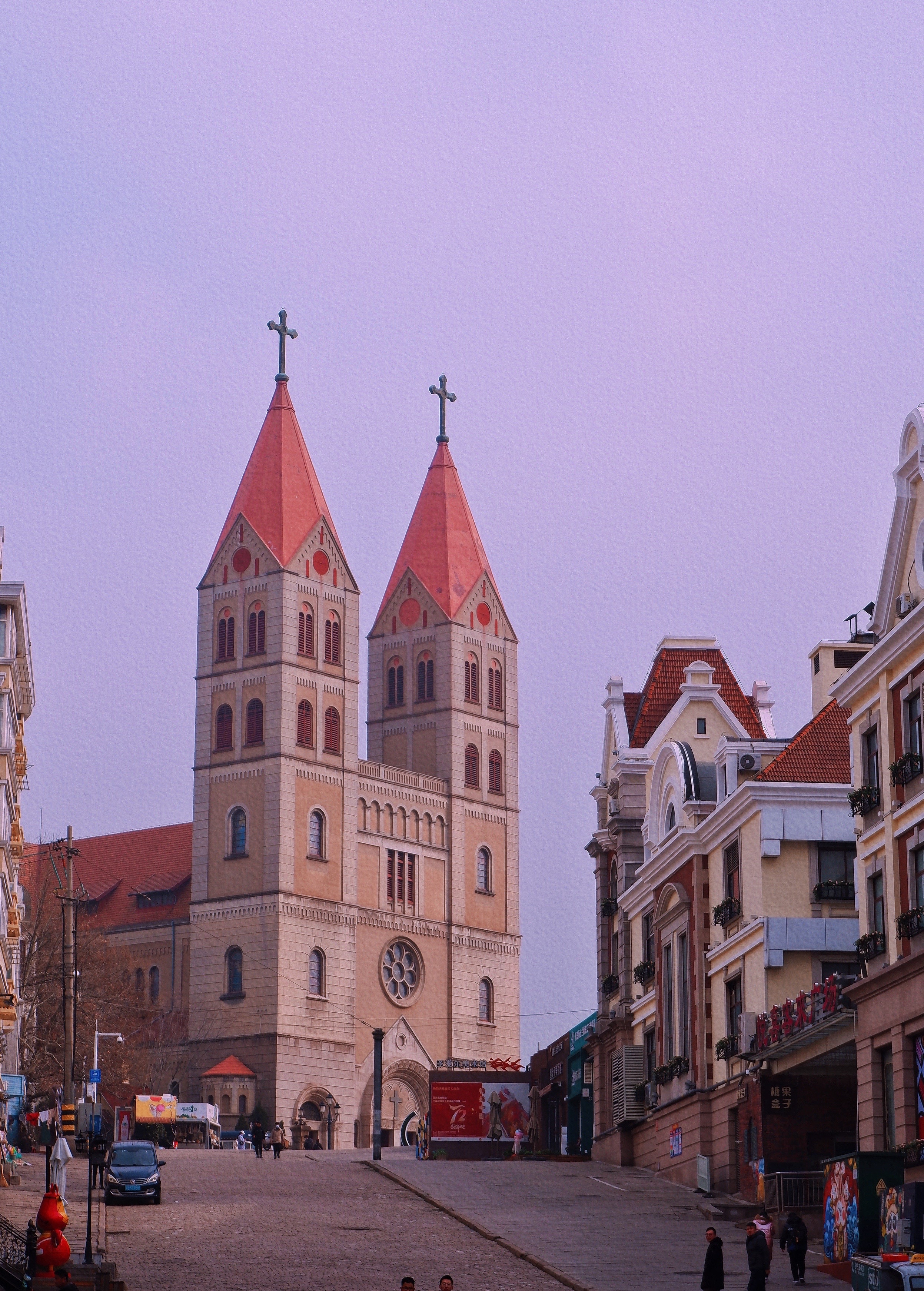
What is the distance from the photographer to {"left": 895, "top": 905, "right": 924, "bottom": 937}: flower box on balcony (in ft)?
124

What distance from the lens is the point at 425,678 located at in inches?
5103

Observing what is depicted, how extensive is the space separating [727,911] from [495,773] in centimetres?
7929

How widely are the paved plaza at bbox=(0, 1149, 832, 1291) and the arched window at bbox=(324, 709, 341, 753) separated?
61.5m

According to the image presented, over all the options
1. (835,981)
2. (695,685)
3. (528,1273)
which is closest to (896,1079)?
(835,981)

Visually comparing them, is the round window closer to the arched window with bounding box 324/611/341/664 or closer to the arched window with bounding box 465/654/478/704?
the arched window with bounding box 324/611/341/664

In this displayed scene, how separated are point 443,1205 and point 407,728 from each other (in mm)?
85235

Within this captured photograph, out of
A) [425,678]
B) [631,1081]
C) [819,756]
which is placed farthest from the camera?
[425,678]

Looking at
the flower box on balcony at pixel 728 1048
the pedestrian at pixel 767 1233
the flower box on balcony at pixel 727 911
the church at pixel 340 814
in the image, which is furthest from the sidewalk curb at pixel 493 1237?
the church at pixel 340 814

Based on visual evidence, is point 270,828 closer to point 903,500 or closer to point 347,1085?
point 347,1085

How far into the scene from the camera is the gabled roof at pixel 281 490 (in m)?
120

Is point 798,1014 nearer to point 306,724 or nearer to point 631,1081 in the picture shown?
point 631,1081

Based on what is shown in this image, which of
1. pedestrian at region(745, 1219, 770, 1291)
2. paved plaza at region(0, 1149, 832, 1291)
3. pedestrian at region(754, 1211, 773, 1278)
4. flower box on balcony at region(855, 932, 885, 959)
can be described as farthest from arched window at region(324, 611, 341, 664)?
pedestrian at region(745, 1219, 770, 1291)

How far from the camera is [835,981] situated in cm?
4153

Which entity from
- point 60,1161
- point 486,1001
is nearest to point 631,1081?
point 60,1161
